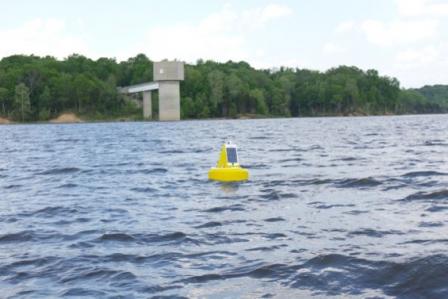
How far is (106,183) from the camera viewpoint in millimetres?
20906

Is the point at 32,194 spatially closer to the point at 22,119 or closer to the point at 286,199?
the point at 286,199

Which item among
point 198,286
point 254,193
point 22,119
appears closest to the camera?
point 198,286

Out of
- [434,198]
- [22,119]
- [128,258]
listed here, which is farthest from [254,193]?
[22,119]

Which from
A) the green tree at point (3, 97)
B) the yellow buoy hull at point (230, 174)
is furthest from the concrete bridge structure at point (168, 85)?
the yellow buoy hull at point (230, 174)

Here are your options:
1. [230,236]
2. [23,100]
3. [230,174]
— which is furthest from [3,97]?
[230,236]

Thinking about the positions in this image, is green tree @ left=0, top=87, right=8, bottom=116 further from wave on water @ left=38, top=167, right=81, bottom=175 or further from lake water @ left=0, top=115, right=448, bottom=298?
lake water @ left=0, top=115, right=448, bottom=298

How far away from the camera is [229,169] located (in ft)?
65.0

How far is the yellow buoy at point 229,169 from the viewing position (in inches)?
779

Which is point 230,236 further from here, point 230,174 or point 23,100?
point 23,100

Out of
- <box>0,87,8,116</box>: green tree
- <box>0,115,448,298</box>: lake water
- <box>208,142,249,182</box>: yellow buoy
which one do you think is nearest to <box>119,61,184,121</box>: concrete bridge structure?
<box>0,87,8,116</box>: green tree

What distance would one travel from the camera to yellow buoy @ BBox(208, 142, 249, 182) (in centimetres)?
1980

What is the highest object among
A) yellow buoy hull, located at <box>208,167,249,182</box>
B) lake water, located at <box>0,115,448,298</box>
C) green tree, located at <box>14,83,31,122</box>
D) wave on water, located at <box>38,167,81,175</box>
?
green tree, located at <box>14,83,31,122</box>

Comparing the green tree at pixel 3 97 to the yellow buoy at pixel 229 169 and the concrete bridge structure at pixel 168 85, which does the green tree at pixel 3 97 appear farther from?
the yellow buoy at pixel 229 169

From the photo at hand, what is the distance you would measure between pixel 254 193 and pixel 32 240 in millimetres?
7175
